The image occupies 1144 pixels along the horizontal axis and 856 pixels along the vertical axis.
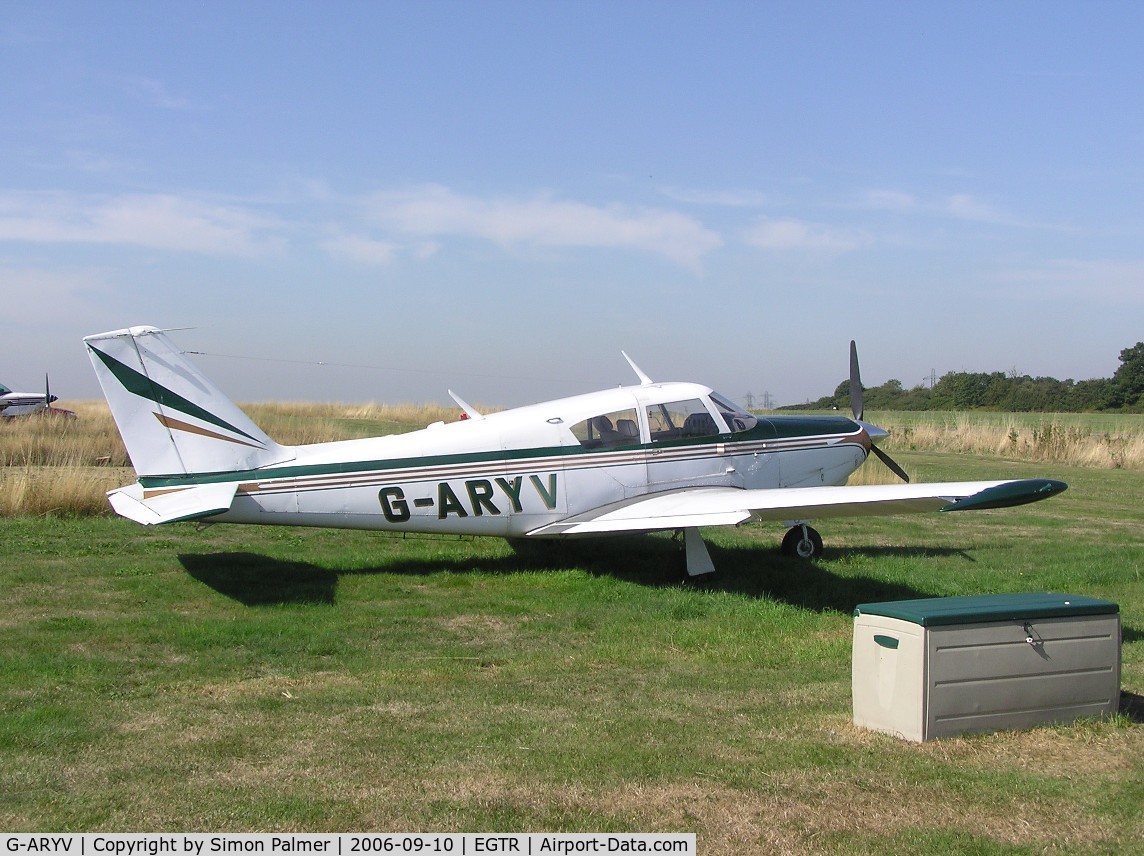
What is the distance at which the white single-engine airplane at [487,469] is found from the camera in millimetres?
9609

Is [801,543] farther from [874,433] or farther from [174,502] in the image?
[174,502]

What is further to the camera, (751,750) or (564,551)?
(564,551)

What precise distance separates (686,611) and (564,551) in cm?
333

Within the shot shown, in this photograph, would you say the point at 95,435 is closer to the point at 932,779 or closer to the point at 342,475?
the point at 342,475

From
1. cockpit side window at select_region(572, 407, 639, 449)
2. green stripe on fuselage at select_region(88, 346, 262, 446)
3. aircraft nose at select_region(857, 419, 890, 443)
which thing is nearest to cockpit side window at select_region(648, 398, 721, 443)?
cockpit side window at select_region(572, 407, 639, 449)

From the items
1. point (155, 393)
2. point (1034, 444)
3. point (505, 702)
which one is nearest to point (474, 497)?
point (155, 393)

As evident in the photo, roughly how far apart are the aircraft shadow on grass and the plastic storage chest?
364cm

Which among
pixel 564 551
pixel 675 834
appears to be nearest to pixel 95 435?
pixel 564 551

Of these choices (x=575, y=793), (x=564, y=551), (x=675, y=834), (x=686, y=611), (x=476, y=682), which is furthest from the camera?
(x=564, y=551)

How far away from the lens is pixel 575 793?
178 inches

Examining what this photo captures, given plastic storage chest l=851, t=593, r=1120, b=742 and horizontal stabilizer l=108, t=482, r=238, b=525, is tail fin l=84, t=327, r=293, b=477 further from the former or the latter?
plastic storage chest l=851, t=593, r=1120, b=742

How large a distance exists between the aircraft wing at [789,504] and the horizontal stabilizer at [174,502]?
320cm

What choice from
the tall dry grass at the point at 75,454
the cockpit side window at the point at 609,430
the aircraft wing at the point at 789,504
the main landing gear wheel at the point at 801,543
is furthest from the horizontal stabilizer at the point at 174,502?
the main landing gear wheel at the point at 801,543

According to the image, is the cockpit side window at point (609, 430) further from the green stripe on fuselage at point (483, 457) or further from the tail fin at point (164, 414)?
the tail fin at point (164, 414)
